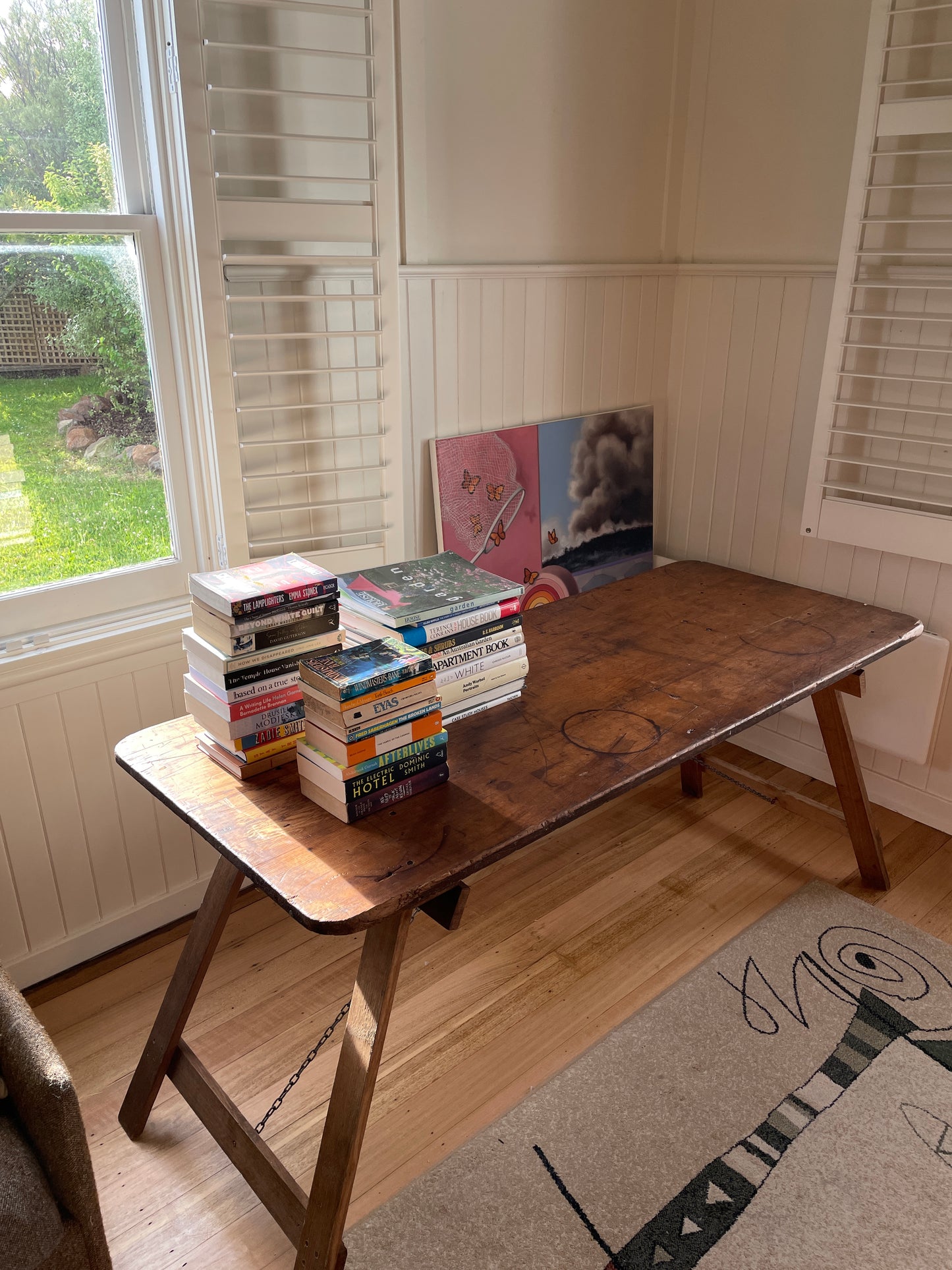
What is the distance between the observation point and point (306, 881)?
1.27 metres

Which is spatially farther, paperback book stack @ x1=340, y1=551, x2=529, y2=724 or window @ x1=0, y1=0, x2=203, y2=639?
window @ x1=0, y1=0, x2=203, y2=639

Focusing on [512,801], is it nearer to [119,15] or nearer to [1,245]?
[1,245]

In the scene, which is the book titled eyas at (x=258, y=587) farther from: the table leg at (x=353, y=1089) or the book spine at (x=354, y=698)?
the table leg at (x=353, y=1089)

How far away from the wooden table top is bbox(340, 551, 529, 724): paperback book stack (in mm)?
61

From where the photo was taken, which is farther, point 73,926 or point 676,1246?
A: point 73,926

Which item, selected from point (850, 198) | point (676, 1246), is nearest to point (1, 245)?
point (850, 198)

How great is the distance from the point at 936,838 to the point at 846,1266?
1.44m

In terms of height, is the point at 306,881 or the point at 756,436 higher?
the point at 756,436

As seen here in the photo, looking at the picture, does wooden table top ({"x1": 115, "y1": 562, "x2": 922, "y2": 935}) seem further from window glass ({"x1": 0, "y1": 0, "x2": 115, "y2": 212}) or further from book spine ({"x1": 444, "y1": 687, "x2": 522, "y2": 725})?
window glass ({"x1": 0, "y1": 0, "x2": 115, "y2": 212})

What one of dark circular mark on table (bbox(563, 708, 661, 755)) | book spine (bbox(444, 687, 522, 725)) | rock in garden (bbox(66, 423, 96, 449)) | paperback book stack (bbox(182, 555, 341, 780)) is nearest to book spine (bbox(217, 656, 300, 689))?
paperback book stack (bbox(182, 555, 341, 780))

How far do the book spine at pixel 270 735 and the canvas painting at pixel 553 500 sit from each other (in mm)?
1104

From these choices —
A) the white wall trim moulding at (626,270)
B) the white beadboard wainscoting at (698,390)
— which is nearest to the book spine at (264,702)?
the white beadboard wainscoting at (698,390)

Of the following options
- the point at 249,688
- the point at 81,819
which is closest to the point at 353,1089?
the point at 249,688

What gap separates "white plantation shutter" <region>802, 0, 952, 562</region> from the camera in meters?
2.21
